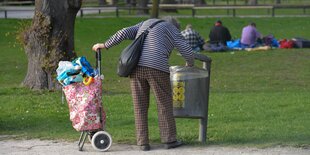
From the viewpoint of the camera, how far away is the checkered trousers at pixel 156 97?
347 inches

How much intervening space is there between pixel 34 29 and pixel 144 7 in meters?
28.5

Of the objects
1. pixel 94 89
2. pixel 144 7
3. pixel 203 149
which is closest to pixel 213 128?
pixel 203 149

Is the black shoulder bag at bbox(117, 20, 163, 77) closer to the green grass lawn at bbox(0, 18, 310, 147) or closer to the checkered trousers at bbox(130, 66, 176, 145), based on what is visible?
the checkered trousers at bbox(130, 66, 176, 145)

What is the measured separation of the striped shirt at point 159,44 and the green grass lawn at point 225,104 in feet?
3.96

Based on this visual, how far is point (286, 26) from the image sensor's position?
38.3 metres

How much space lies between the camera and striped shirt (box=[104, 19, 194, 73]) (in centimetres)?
877

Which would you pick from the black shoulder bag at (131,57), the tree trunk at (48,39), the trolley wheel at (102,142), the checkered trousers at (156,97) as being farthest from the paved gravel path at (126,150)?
the tree trunk at (48,39)

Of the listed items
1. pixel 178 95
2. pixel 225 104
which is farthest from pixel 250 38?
pixel 178 95

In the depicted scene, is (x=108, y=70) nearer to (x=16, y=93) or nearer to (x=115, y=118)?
(x=16, y=93)

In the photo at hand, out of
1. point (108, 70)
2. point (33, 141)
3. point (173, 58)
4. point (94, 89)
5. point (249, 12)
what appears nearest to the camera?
point (94, 89)

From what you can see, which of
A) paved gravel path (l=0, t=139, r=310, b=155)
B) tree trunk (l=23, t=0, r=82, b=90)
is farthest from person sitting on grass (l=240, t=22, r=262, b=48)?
paved gravel path (l=0, t=139, r=310, b=155)

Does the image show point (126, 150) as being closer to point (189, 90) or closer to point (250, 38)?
point (189, 90)

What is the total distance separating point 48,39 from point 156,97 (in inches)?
341

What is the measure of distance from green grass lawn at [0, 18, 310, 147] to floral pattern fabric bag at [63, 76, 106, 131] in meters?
0.83
